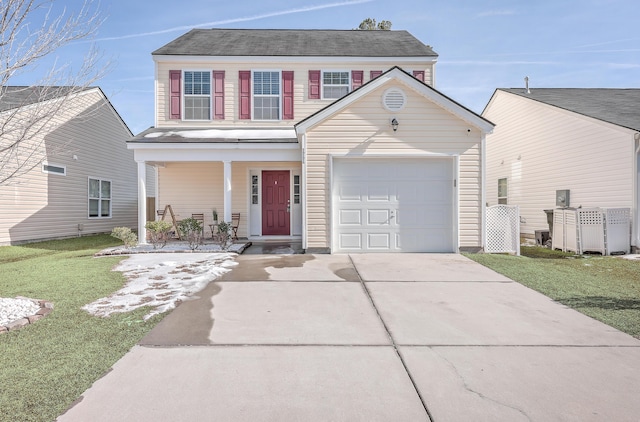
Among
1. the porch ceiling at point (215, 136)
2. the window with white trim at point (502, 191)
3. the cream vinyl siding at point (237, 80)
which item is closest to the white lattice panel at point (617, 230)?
the window with white trim at point (502, 191)

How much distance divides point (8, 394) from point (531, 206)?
15070 millimetres

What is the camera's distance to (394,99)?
8.73 metres

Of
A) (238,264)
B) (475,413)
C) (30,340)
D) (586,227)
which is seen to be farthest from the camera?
(586,227)

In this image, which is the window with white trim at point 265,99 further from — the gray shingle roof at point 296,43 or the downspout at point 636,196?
the downspout at point 636,196

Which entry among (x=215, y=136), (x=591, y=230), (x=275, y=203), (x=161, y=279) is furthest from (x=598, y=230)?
(x=215, y=136)

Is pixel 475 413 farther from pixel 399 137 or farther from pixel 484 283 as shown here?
pixel 399 137

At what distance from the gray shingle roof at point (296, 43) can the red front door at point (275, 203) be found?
4415mm

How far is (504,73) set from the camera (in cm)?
1881

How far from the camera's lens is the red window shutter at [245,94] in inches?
472

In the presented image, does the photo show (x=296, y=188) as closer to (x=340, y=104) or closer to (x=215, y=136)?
(x=215, y=136)

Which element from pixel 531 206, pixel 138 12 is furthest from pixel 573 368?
pixel 531 206

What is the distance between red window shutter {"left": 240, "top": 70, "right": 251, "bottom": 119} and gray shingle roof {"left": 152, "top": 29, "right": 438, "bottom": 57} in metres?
0.72

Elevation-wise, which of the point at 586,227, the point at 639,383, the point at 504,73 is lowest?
the point at 639,383

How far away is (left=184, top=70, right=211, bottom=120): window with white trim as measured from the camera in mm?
12000
